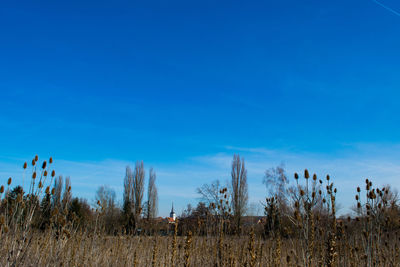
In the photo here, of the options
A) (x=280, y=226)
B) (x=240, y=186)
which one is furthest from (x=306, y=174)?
(x=240, y=186)

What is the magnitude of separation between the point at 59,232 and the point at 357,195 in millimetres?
4185

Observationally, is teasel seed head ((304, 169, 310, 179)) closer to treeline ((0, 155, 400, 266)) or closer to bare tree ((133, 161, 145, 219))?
treeline ((0, 155, 400, 266))

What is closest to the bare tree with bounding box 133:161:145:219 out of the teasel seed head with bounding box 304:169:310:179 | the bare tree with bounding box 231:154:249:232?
the bare tree with bounding box 231:154:249:232

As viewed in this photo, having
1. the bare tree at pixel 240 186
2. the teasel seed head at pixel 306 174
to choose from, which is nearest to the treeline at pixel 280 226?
the teasel seed head at pixel 306 174

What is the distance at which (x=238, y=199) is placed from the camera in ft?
81.7

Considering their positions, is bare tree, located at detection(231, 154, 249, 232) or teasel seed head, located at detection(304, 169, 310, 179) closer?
teasel seed head, located at detection(304, 169, 310, 179)

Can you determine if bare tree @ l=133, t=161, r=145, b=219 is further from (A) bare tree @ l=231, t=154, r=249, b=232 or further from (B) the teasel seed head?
(B) the teasel seed head

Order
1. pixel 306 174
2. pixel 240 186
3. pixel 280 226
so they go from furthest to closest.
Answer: pixel 240 186 → pixel 280 226 → pixel 306 174

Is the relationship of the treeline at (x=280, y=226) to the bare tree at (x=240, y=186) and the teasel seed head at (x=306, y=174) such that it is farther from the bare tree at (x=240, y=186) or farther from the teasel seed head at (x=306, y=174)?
the bare tree at (x=240, y=186)

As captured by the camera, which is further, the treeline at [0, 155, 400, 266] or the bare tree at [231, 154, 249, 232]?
the bare tree at [231, 154, 249, 232]

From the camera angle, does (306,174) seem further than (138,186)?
No

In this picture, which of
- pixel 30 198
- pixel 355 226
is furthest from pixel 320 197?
pixel 30 198

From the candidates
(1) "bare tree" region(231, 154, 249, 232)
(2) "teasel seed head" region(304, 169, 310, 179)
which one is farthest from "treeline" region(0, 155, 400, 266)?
(1) "bare tree" region(231, 154, 249, 232)

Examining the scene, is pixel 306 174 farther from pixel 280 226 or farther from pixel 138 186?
pixel 138 186
